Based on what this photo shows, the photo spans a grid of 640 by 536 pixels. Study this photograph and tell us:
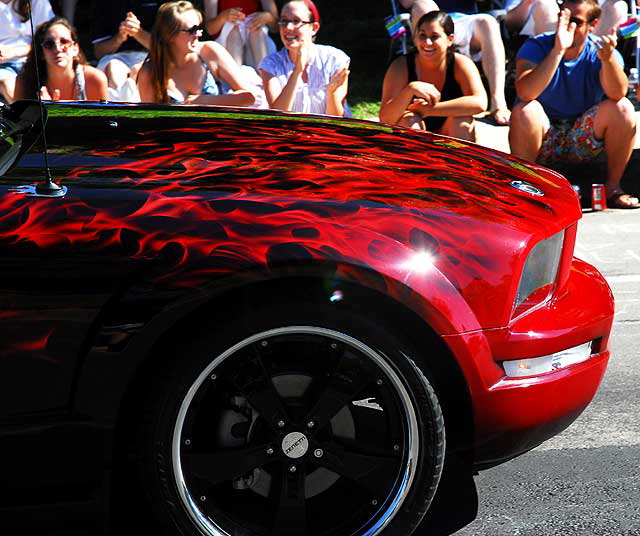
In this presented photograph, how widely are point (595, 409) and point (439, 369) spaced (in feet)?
4.47

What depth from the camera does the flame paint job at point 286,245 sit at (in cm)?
242

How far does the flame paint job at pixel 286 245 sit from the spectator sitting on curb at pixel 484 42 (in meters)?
5.30

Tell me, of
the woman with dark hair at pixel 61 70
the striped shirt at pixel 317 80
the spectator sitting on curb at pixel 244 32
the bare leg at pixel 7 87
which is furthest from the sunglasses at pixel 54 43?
the spectator sitting on curb at pixel 244 32

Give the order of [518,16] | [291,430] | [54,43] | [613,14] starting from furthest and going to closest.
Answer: [518,16] < [613,14] < [54,43] < [291,430]

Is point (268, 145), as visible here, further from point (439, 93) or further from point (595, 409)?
point (439, 93)

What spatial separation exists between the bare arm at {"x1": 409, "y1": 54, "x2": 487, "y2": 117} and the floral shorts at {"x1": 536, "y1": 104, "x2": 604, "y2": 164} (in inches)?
24.1

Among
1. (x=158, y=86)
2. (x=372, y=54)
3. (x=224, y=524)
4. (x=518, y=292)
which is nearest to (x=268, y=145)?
(x=518, y=292)

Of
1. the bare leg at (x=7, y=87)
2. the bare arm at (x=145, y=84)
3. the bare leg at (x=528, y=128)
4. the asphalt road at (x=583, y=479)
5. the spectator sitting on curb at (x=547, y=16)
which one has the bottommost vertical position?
the asphalt road at (x=583, y=479)

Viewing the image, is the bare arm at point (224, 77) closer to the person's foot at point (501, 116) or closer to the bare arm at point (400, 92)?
the bare arm at point (400, 92)

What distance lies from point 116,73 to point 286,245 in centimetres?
537

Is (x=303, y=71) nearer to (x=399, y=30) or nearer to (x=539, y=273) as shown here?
(x=399, y=30)

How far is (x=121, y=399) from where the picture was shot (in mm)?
2465

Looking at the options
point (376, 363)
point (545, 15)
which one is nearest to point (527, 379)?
point (376, 363)

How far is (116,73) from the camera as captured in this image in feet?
24.6
